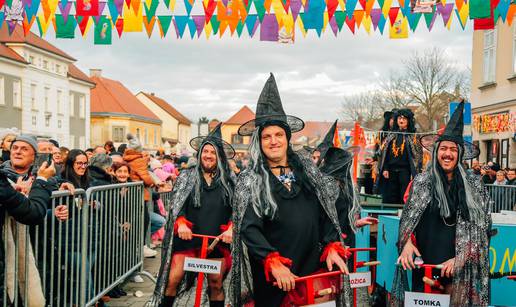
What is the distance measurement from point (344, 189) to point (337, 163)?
1.20 feet

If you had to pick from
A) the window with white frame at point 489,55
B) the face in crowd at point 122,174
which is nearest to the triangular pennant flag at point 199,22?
the face in crowd at point 122,174

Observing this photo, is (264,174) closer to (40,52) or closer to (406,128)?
(406,128)

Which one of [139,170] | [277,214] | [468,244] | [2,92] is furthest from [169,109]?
[277,214]

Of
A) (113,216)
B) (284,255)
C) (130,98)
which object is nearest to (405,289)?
(284,255)

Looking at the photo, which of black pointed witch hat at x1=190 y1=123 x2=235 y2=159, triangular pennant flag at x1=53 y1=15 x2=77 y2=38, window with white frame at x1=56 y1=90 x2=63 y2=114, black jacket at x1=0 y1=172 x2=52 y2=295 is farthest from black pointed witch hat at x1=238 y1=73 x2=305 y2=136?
window with white frame at x1=56 y1=90 x2=63 y2=114

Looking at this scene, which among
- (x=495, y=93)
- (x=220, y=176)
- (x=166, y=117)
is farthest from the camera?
(x=166, y=117)

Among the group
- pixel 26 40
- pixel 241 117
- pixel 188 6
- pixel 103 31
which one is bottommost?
pixel 103 31

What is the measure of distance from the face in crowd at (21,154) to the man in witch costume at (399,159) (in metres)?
5.52

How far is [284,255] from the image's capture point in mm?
3678

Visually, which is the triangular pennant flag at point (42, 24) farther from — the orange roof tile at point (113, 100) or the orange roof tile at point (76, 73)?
the orange roof tile at point (113, 100)

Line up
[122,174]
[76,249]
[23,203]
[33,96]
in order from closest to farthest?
[23,203], [76,249], [122,174], [33,96]

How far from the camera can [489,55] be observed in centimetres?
2170

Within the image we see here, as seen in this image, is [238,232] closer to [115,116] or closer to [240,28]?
[240,28]

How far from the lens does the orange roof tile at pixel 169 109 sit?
84500 millimetres
